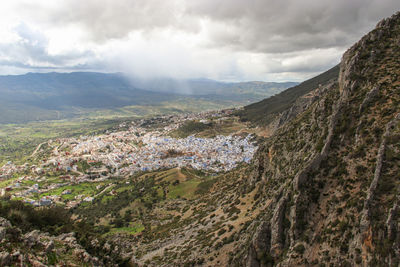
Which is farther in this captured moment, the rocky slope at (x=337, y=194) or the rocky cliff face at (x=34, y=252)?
the rocky slope at (x=337, y=194)

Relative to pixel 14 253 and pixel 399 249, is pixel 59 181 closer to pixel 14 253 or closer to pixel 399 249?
pixel 14 253

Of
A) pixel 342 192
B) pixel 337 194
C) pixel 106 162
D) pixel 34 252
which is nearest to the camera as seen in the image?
pixel 34 252

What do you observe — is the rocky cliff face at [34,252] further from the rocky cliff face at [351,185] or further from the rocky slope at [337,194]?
the rocky cliff face at [351,185]

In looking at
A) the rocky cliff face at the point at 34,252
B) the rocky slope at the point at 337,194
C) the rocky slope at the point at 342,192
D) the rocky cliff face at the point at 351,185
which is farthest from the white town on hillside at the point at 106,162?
the rocky cliff face at the point at 34,252

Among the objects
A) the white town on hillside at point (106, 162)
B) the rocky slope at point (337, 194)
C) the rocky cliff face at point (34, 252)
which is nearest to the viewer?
the rocky cliff face at point (34, 252)

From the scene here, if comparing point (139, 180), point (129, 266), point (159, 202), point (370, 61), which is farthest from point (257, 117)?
point (129, 266)

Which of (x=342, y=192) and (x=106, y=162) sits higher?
(x=342, y=192)

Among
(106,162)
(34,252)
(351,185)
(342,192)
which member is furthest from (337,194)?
(106,162)

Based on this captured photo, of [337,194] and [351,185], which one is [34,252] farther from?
[351,185]

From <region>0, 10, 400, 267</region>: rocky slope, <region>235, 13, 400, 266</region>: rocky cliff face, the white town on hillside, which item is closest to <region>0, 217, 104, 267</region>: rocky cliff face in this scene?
<region>0, 10, 400, 267</region>: rocky slope
